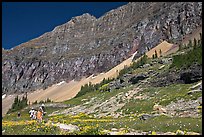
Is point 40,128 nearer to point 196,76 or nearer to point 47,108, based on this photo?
point 196,76

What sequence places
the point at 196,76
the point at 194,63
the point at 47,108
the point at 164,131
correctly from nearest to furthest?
the point at 164,131 → the point at 196,76 → the point at 194,63 → the point at 47,108

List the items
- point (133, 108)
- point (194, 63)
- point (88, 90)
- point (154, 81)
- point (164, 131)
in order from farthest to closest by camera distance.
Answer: point (88, 90) → point (154, 81) → point (194, 63) → point (133, 108) → point (164, 131)

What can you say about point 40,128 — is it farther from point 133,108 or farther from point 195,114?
point 133,108

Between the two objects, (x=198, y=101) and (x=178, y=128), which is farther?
(x=198, y=101)

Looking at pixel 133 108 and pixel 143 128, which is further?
pixel 133 108

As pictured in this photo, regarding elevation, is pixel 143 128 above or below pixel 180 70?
below

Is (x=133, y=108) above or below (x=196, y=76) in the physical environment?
below

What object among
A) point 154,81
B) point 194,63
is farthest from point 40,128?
point 154,81

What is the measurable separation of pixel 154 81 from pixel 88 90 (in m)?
89.0

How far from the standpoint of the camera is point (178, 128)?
24.7 metres

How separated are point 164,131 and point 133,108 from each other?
107ft

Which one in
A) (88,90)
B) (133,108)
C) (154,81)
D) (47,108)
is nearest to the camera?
(133,108)

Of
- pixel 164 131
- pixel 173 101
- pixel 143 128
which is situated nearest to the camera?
pixel 164 131

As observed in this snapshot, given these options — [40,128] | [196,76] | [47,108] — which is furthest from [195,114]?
[47,108]
